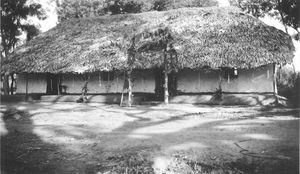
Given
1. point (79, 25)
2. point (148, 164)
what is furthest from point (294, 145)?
point (79, 25)

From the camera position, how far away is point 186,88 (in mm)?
15766

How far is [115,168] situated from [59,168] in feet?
2.88

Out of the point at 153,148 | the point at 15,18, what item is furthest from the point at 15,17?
the point at 153,148

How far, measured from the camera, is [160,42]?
14.3 meters

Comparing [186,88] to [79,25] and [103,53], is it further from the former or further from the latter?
[79,25]

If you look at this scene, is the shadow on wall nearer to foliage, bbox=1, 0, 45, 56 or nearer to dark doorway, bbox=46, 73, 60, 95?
dark doorway, bbox=46, 73, 60, 95

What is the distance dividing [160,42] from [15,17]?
1427 centimetres

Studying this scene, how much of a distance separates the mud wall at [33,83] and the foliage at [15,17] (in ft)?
17.6

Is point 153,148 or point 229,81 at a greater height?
point 229,81

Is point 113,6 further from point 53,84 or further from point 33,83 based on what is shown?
point 33,83

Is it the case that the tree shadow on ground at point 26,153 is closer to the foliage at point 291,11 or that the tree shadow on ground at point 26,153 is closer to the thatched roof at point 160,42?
the thatched roof at point 160,42

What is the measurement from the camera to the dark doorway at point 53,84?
60.5ft

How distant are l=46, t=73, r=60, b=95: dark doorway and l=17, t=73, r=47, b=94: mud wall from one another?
23 cm

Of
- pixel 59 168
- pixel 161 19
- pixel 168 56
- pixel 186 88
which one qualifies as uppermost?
pixel 161 19
